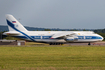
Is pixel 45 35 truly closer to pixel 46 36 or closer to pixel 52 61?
pixel 46 36

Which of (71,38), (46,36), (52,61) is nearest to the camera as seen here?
(52,61)

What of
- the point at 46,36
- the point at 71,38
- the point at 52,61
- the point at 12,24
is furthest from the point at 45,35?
the point at 52,61

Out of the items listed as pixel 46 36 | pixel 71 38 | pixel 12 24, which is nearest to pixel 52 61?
pixel 46 36

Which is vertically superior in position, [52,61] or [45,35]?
[45,35]

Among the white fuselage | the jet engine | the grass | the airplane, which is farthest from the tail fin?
the grass

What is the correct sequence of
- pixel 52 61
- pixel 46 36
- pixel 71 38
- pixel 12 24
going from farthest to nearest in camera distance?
pixel 12 24
pixel 46 36
pixel 71 38
pixel 52 61

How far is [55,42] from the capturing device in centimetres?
5584

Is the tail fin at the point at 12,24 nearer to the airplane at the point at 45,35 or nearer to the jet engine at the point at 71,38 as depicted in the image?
the airplane at the point at 45,35

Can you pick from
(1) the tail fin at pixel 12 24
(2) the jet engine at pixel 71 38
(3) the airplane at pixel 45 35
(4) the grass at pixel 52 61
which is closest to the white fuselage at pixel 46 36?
(3) the airplane at pixel 45 35

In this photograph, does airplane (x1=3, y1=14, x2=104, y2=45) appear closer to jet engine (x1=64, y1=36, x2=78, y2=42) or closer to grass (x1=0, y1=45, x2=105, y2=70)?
jet engine (x1=64, y1=36, x2=78, y2=42)

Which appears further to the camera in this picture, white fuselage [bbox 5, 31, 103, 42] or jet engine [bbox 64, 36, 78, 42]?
jet engine [bbox 64, 36, 78, 42]

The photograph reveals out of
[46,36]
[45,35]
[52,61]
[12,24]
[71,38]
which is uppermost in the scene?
[12,24]

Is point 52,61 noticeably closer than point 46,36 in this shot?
Yes

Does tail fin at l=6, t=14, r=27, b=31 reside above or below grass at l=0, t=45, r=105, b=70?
above
